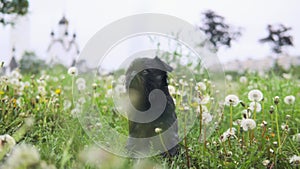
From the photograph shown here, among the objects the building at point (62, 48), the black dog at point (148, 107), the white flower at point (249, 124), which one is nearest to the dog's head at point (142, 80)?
the black dog at point (148, 107)

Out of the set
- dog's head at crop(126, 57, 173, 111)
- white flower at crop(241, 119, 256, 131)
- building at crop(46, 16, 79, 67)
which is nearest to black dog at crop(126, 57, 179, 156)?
dog's head at crop(126, 57, 173, 111)

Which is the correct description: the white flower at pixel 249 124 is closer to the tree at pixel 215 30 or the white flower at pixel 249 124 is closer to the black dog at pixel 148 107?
the black dog at pixel 148 107

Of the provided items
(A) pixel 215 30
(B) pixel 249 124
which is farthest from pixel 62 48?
(B) pixel 249 124

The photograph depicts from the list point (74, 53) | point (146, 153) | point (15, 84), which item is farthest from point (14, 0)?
point (146, 153)

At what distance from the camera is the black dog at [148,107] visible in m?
2.18

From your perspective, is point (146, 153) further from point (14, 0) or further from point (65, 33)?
point (65, 33)

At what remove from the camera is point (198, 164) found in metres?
2.14

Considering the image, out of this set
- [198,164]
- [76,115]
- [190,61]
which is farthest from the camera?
[190,61]

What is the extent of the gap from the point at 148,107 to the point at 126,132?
56 centimetres

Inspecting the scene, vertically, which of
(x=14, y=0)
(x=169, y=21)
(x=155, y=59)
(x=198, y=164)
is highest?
(x=14, y=0)

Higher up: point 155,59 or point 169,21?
point 169,21

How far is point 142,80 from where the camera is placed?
218 centimetres

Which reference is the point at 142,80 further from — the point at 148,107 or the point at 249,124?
the point at 249,124

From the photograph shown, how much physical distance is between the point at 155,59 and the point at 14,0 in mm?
2341
